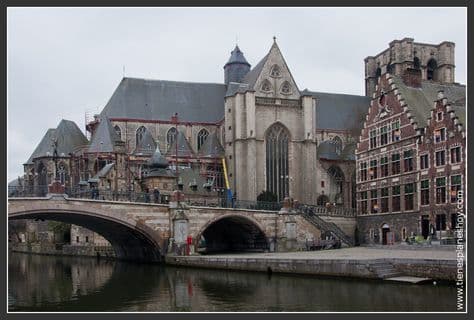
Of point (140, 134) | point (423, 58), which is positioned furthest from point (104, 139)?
point (423, 58)

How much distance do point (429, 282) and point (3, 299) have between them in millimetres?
14927

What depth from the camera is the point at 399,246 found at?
120 ft

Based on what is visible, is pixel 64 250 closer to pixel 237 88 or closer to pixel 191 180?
pixel 191 180

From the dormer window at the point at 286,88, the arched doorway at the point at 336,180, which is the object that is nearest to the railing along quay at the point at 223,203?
the arched doorway at the point at 336,180

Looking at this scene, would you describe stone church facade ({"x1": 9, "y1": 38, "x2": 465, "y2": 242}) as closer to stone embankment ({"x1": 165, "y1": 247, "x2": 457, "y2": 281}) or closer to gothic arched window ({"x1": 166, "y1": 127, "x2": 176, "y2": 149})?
gothic arched window ({"x1": 166, "y1": 127, "x2": 176, "y2": 149})

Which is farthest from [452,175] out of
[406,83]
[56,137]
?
[56,137]

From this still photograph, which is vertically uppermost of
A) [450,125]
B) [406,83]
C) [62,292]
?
[406,83]

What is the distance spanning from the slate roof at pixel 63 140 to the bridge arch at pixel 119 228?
732 inches

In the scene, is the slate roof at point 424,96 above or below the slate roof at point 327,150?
above

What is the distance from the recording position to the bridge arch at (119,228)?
3595 cm

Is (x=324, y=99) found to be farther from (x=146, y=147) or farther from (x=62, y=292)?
(x=62, y=292)

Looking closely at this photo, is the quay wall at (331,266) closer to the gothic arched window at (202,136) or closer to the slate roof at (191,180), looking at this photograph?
the slate roof at (191,180)

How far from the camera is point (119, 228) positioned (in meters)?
40.6

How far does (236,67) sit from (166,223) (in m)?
37.5
